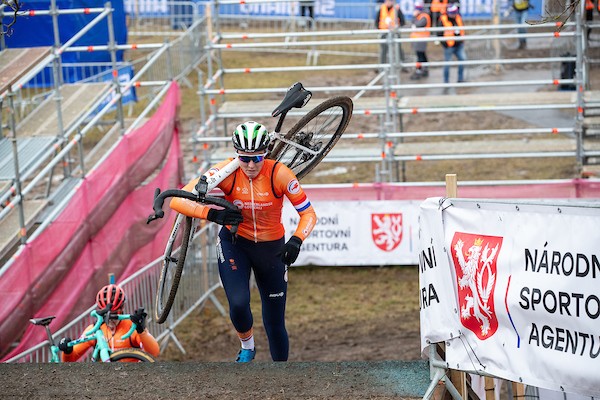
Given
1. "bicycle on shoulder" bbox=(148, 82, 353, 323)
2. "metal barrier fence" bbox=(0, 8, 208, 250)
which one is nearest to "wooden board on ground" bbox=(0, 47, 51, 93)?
"metal barrier fence" bbox=(0, 8, 208, 250)

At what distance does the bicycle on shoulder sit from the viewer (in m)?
7.67

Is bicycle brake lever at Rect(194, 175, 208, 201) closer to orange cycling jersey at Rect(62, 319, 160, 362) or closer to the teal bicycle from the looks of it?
the teal bicycle

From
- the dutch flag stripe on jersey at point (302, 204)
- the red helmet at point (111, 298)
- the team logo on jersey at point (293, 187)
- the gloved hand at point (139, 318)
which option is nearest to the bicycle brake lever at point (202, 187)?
the team logo on jersey at point (293, 187)

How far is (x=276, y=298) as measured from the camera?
8.40 m

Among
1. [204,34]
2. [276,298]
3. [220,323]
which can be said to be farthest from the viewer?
[204,34]

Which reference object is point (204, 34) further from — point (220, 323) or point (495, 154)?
point (220, 323)

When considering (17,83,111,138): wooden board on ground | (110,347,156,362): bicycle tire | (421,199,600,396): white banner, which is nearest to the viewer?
(421,199,600,396): white banner

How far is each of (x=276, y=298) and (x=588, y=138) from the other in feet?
27.4

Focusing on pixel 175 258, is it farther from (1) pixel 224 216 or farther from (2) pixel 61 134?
(2) pixel 61 134

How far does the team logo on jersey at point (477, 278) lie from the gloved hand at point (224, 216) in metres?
2.08

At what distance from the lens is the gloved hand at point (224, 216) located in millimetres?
7664

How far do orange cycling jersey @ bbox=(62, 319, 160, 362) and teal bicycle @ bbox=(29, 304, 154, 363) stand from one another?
59 mm

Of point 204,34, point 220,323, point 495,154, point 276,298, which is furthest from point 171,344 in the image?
point 204,34

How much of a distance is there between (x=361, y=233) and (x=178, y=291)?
A: 3.10 metres
